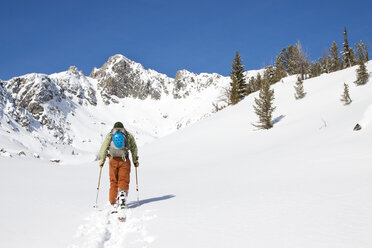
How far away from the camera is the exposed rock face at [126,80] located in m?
128

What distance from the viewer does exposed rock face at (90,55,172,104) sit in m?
128

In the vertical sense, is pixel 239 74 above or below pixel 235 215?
above

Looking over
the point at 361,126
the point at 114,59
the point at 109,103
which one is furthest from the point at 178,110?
the point at 361,126

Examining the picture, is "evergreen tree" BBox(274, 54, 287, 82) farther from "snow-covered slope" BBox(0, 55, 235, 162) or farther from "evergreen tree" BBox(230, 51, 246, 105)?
"snow-covered slope" BBox(0, 55, 235, 162)

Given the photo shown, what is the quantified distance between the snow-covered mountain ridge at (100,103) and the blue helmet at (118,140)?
39329 millimetres

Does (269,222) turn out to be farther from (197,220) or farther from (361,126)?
(361,126)

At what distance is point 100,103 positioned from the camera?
4350 inches

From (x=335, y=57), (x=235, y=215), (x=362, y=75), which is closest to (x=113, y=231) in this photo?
(x=235, y=215)

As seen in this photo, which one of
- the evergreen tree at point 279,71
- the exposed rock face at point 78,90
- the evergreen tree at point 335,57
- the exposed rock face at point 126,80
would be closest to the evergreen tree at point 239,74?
the evergreen tree at point 279,71

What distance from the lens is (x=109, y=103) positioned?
114 metres

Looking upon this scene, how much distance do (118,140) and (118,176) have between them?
0.87m

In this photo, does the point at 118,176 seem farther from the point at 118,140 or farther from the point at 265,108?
the point at 265,108

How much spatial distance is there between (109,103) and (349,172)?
116m

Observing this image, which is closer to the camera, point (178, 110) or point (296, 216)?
point (296, 216)
